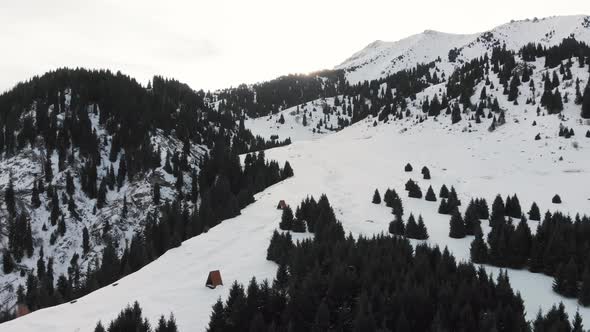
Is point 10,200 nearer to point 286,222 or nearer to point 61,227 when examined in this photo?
point 61,227

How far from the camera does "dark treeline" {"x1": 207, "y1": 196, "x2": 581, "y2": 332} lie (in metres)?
16.0

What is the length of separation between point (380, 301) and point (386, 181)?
3845 centimetres

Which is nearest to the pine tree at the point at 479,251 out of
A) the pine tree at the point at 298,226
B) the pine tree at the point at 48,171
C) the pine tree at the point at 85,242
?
the pine tree at the point at 298,226

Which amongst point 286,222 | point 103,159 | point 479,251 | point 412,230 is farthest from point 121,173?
point 479,251

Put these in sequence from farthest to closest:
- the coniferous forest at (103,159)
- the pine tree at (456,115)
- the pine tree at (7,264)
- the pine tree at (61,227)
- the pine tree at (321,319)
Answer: the pine tree at (61,227), the pine tree at (456,115), the pine tree at (7,264), the coniferous forest at (103,159), the pine tree at (321,319)

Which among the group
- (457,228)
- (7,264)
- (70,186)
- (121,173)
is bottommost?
(7,264)

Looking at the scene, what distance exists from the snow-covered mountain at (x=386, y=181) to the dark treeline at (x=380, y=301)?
2.78m

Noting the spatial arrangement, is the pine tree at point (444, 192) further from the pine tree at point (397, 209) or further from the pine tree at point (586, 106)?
the pine tree at point (586, 106)

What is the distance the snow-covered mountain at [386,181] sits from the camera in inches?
888

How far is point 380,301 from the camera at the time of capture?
17.7 m

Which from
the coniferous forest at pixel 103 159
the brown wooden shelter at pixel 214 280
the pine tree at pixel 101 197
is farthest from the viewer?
the pine tree at pixel 101 197

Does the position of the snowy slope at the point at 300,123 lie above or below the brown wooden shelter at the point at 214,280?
above

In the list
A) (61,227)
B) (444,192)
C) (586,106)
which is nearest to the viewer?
(444,192)

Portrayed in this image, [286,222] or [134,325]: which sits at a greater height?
[134,325]
